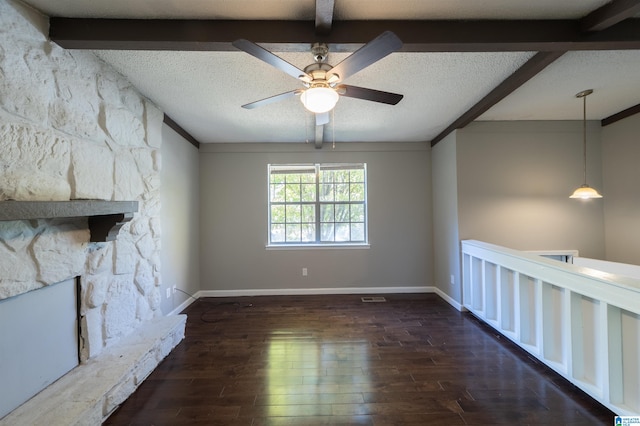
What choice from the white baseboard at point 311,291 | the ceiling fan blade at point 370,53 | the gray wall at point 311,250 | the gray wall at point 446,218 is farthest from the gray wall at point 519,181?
the ceiling fan blade at point 370,53

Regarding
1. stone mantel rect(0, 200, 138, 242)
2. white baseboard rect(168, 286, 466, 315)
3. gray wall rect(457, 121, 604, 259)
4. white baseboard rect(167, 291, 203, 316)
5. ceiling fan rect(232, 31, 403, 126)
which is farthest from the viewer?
white baseboard rect(168, 286, 466, 315)

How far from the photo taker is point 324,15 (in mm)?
1504

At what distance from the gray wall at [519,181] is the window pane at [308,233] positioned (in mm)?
2101

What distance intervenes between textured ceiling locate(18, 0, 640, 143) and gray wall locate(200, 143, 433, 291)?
14.3 inches

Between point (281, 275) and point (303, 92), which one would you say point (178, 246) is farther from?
point (303, 92)

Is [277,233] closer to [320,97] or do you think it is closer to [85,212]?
[85,212]

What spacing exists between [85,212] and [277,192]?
2.76m

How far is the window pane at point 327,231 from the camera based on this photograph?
427cm

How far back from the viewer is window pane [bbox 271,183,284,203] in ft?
Result: 13.8

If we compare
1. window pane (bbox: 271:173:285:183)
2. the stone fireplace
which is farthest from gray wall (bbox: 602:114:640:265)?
the stone fireplace

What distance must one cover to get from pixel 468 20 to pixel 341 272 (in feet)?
10.8

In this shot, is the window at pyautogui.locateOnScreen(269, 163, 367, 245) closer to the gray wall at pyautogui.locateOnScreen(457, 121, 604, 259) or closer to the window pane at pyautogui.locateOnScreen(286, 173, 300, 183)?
the window pane at pyautogui.locateOnScreen(286, 173, 300, 183)

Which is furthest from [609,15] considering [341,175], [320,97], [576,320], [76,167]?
[76,167]

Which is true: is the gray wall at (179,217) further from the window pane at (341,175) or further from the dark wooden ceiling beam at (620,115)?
the dark wooden ceiling beam at (620,115)
